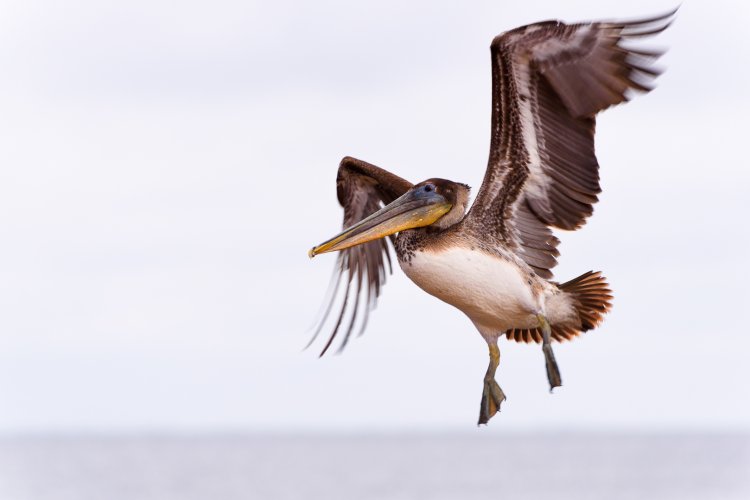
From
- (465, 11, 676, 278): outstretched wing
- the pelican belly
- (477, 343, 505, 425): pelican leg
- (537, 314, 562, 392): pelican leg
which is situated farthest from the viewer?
(477, 343, 505, 425): pelican leg

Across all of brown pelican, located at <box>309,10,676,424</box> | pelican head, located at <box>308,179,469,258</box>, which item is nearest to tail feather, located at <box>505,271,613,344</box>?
brown pelican, located at <box>309,10,676,424</box>

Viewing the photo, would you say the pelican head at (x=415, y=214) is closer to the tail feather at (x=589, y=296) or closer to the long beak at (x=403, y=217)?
the long beak at (x=403, y=217)

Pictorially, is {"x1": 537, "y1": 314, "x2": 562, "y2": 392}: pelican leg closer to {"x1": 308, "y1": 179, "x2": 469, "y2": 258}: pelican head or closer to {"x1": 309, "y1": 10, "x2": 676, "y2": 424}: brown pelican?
{"x1": 309, "y1": 10, "x2": 676, "y2": 424}: brown pelican

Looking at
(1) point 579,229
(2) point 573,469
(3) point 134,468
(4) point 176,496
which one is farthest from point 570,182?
(3) point 134,468

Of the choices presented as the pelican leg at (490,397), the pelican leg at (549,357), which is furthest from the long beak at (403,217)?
the pelican leg at (490,397)

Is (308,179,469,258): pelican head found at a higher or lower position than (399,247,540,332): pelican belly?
higher

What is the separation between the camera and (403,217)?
10023 mm

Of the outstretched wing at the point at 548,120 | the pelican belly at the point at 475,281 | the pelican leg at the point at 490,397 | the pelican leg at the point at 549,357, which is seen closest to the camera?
the outstretched wing at the point at 548,120

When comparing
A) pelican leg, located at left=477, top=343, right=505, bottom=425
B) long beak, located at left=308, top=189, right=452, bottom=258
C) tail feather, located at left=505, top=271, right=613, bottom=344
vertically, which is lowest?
pelican leg, located at left=477, top=343, right=505, bottom=425

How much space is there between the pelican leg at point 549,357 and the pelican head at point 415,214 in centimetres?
91

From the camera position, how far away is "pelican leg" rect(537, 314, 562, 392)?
9570 millimetres

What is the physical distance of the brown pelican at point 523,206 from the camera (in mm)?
9547

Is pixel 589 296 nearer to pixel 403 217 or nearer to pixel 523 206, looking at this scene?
pixel 523 206

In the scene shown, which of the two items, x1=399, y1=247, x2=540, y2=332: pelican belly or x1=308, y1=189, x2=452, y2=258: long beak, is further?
x1=308, y1=189, x2=452, y2=258: long beak
